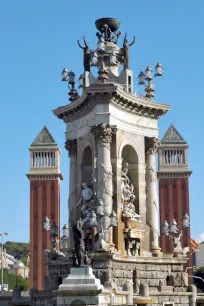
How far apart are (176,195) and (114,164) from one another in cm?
7641

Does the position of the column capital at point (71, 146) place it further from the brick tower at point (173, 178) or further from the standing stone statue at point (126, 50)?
the brick tower at point (173, 178)

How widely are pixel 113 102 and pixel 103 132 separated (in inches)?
79.4

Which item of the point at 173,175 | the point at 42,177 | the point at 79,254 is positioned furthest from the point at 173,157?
the point at 79,254

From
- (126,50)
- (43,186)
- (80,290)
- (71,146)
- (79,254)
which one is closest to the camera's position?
(80,290)

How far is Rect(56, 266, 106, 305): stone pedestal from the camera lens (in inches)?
936

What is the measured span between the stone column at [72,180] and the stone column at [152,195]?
428 centimetres

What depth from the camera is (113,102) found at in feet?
132

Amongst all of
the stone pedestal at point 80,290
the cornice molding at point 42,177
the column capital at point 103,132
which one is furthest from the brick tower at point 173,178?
the stone pedestal at point 80,290

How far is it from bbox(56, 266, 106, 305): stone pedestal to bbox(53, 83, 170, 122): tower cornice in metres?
17.0

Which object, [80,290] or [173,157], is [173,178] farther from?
[80,290]

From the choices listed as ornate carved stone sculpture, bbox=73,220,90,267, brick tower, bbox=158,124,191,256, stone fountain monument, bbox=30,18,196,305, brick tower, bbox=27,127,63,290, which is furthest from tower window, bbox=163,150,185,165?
ornate carved stone sculpture, bbox=73,220,90,267

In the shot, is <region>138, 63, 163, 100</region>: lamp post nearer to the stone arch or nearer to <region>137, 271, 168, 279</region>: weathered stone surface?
the stone arch

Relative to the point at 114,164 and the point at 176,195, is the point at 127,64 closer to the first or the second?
the point at 114,164

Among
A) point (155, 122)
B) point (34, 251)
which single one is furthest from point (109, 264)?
point (34, 251)
